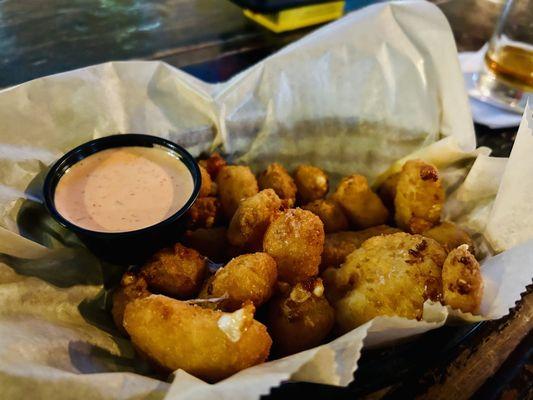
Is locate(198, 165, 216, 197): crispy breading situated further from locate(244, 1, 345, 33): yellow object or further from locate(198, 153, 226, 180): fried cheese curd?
locate(244, 1, 345, 33): yellow object

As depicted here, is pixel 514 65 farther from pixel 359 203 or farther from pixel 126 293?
pixel 126 293

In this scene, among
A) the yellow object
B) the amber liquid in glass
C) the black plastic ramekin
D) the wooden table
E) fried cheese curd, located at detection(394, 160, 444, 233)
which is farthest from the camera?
the yellow object

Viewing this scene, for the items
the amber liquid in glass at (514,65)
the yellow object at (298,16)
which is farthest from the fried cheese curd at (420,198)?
the yellow object at (298,16)

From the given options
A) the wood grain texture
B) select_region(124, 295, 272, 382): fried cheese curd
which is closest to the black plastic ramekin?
select_region(124, 295, 272, 382): fried cheese curd

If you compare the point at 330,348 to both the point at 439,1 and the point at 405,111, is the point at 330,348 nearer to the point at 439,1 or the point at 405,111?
the point at 405,111

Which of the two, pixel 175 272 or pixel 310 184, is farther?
pixel 310 184

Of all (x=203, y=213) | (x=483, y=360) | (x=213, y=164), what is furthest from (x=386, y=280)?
(x=213, y=164)
